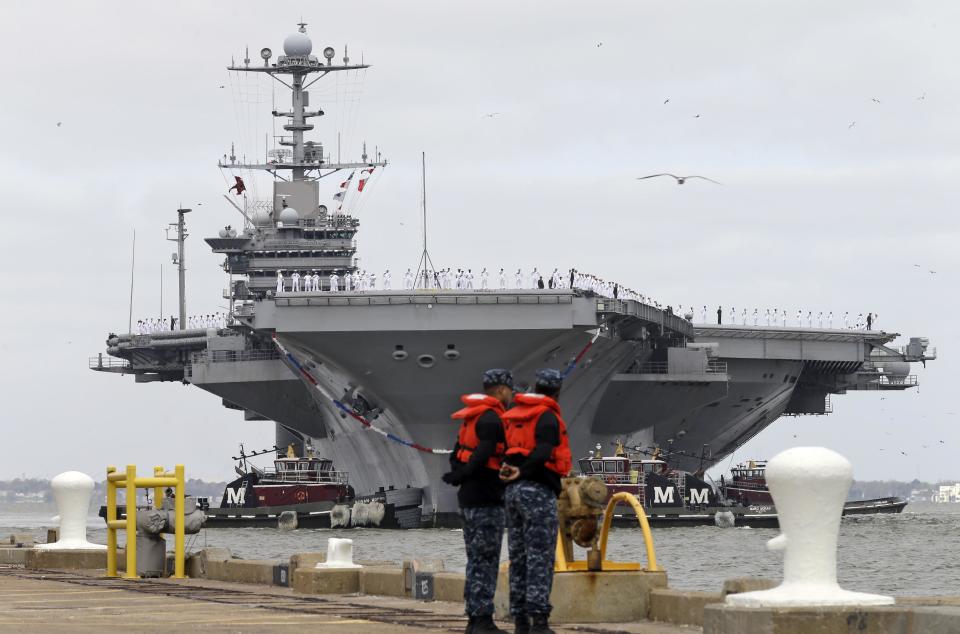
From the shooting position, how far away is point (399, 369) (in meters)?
38.9

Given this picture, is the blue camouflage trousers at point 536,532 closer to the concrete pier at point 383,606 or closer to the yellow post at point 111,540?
the concrete pier at point 383,606

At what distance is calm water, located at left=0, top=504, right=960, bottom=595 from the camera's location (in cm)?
2470

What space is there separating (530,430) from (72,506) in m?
9.81

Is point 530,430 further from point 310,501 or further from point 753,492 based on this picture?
point 753,492

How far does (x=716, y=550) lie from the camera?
1302 inches

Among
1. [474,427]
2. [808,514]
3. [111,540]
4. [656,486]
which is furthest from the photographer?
[656,486]

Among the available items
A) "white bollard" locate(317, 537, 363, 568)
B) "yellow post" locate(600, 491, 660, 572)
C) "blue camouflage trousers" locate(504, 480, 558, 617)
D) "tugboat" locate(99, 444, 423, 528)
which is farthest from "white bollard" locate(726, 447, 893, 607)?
"tugboat" locate(99, 444, 423, 528)

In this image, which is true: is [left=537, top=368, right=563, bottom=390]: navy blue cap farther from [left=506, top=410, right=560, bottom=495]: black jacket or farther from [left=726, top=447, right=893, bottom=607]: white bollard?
[left=726, top=447, right=893, bottom=607]: white bollard

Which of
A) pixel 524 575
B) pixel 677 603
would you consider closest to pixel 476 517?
pixel 524 575

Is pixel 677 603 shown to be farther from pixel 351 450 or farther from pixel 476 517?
pixel 351 450

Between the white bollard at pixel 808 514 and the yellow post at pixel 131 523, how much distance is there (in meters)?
8.20

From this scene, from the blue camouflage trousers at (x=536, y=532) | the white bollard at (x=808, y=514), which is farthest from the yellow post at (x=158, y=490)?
the white bollard at (x=808, y=514)

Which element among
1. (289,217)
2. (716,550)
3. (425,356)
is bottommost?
(716,550)

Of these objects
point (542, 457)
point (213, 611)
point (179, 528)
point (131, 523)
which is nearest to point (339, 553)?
point (213, 611)
